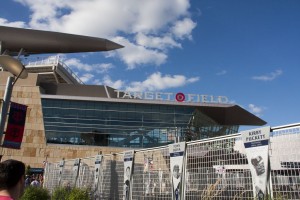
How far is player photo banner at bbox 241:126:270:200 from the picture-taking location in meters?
5.67

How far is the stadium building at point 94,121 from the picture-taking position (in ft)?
175

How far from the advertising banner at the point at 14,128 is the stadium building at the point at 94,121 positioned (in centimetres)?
4465

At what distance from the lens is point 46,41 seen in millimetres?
58250

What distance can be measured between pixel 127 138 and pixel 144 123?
3759mm

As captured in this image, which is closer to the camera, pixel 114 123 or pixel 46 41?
pixel 114 123

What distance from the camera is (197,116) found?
58.2 m

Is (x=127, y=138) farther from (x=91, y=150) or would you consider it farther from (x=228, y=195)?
(x=228, y=195)

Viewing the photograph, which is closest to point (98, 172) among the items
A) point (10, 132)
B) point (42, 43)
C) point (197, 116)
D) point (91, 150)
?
point (10, 132)

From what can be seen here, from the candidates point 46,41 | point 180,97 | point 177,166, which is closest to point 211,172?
point 177,166

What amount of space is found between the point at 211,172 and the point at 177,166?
4.17ft

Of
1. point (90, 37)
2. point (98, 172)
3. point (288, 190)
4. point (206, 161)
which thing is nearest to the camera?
point (288, 190)

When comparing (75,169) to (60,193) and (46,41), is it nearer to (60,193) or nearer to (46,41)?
(60,193)

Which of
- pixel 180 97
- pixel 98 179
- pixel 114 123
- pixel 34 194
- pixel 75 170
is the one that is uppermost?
pixel 180 97

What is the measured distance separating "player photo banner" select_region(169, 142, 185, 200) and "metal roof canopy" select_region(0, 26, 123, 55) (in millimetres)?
50312
